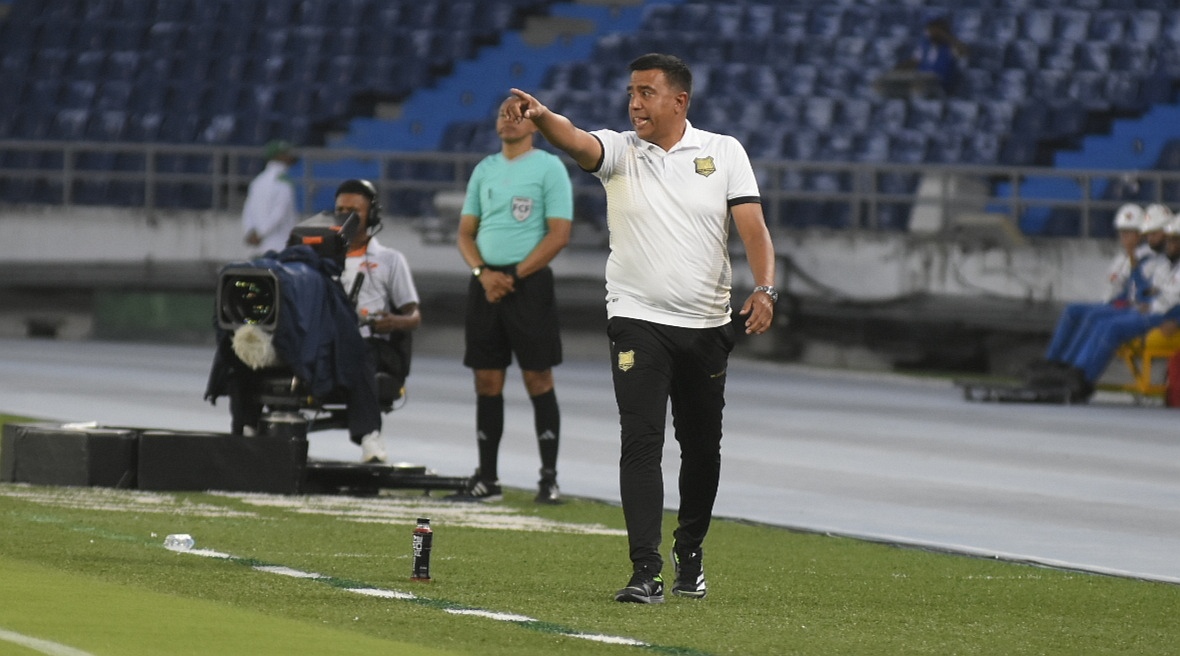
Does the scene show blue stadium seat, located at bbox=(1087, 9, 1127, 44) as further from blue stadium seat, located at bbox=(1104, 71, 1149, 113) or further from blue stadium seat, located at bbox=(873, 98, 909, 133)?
blue stadium seat, located at bbox=(873, 98, 909, 133)

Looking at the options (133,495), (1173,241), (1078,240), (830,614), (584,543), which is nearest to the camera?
(830,614)

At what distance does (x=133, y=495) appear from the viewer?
1022 cm

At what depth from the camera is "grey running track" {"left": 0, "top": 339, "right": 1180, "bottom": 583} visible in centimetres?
1017

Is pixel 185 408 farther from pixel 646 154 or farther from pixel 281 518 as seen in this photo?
pixel 646 154

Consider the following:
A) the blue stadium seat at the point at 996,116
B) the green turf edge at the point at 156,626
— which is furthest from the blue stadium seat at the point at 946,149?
the green turf edge at the point at 156,626

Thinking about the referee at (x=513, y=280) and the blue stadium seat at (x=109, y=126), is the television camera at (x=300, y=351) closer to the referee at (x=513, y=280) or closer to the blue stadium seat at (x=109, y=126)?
the referee at (x=513, y=280)

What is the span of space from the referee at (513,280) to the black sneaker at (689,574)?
322 cm

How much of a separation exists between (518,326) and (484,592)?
3.32m

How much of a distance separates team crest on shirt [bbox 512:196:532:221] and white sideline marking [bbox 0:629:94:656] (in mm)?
4947

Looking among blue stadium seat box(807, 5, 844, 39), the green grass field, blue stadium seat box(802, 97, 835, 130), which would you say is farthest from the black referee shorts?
blue stadium seat box(807, 5, 844, 39)

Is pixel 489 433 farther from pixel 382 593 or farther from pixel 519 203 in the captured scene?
pixel 382 593

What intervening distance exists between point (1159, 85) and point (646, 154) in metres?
15.5

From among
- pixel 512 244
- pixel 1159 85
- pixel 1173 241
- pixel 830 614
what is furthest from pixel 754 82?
pixel 830 614

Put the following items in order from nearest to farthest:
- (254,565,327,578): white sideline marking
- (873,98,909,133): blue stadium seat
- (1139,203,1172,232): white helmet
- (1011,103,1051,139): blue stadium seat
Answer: (254,565,327,578): white sideline marking
(1139,203,1172,232): white helmet
(1011,103,1051,139): blue stadium seat
(873,98,909,133): blue stadium seat
